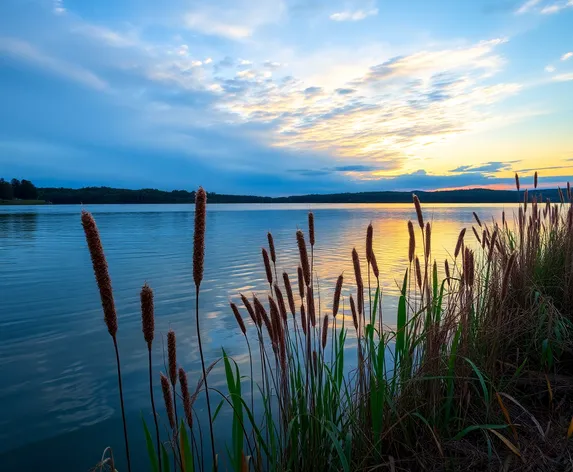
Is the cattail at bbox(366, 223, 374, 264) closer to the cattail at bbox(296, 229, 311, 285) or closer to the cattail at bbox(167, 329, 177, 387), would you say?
the cattail at bbox(296, 229, 311, 285)

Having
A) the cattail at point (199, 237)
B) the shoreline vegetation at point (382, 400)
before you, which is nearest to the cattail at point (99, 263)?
the shoreline vegetation at point (382, 400)

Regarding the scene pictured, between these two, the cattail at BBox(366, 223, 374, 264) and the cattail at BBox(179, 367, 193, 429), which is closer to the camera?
the cattail at BBox(179, 367, 193, 429)

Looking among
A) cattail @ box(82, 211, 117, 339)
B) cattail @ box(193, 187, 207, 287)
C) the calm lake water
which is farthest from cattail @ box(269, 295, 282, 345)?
the calm lake water

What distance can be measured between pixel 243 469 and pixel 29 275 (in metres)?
17.3

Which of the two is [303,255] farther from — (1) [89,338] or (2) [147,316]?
(1) [89,338]

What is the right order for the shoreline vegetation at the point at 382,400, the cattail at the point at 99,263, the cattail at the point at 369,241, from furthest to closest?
the cattail at the point at 369,241
the shoreline vegetation at the point at 382,400
the cattail at the point at 99,263

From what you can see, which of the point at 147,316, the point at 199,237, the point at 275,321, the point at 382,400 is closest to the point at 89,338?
the point at 275,321

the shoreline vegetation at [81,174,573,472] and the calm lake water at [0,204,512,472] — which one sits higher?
the shoreline vegetation at [81,174,573,472]

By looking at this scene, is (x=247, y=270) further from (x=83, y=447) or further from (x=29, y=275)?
(x=83, y=447)

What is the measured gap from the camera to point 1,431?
5652 mm

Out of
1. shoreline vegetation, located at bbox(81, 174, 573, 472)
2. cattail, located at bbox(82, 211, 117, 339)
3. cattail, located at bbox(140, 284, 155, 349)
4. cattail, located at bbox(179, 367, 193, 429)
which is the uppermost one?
cattail, located at bbox(82, 211, 117, 339)

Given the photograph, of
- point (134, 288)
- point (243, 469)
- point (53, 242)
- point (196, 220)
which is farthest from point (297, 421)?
point (53, 242)

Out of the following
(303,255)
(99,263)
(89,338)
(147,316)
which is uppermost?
(99,263)

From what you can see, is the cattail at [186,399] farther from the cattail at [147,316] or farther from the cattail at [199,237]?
the cattail at [199,237]
